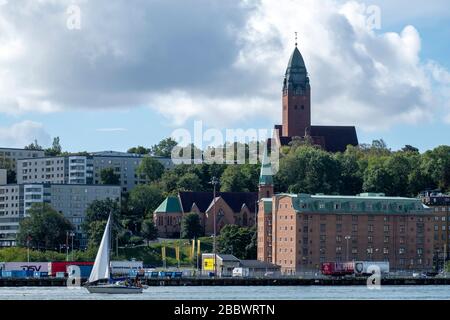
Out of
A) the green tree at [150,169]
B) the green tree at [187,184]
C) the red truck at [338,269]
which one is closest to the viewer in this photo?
the red truck at [338,269]

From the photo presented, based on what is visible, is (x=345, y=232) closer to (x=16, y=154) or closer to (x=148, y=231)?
(x=148, y=231)

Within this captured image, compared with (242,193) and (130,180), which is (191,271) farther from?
(130,180)

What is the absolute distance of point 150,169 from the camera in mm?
169250

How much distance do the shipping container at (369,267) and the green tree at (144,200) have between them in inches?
1819

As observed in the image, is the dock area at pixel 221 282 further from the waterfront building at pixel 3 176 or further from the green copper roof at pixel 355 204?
the waterfront building at pixel 3 176

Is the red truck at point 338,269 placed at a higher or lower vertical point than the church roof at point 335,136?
lower

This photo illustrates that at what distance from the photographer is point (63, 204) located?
153 metres

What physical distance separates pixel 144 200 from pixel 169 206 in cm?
923

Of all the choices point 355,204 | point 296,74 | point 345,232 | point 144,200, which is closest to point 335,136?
point 296,74

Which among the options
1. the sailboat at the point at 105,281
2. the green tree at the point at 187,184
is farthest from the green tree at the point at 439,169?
the sailboat at the point at 105,281

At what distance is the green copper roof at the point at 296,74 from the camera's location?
162 metres

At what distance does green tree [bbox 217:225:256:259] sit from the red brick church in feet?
130

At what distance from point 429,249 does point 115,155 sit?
69.7 metres
